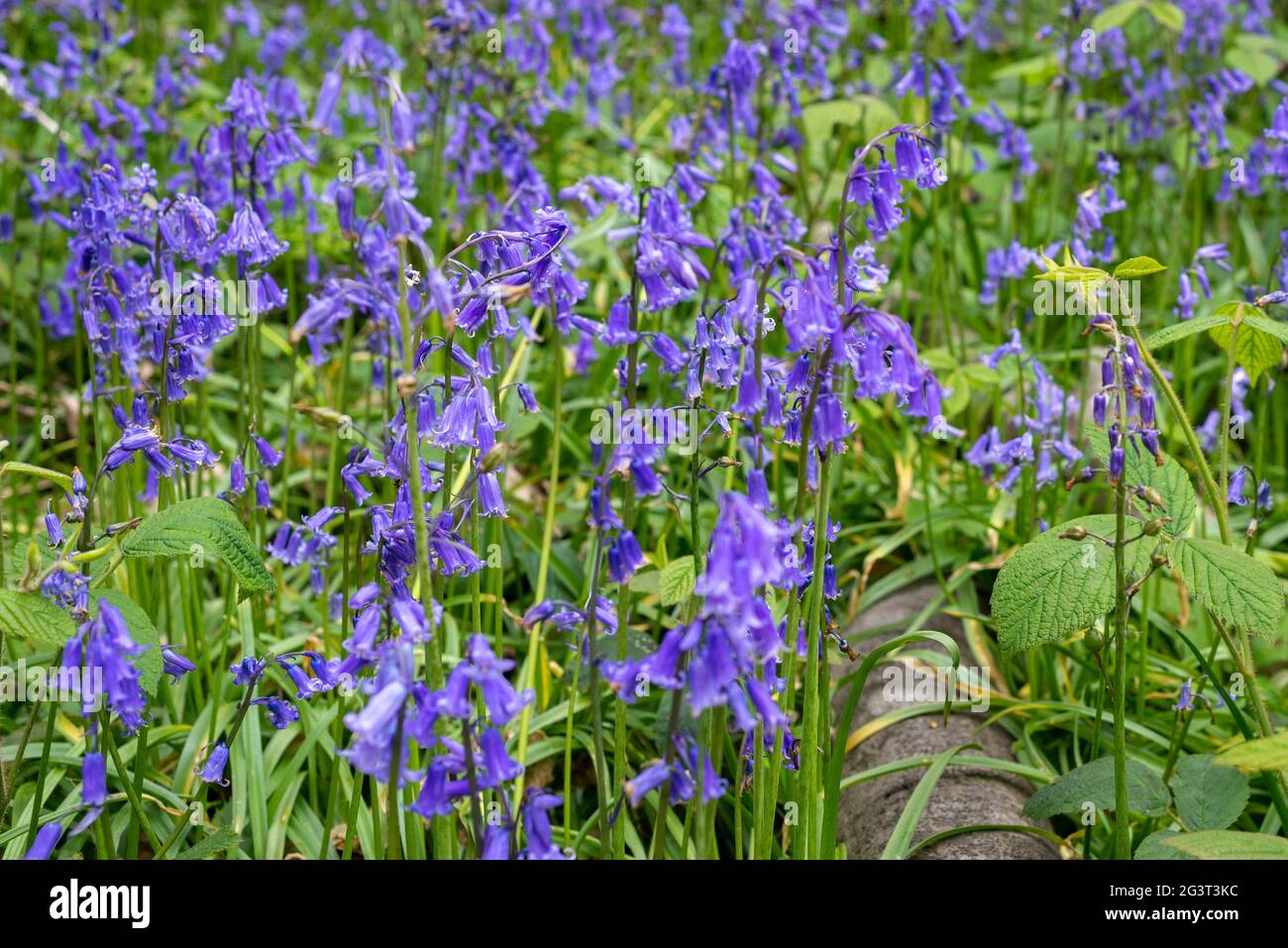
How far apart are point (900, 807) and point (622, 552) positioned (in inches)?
54.2

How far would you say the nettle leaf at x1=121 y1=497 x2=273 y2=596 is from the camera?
2617 millimetres

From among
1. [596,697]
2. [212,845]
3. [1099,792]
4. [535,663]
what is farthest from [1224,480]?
[212,845]

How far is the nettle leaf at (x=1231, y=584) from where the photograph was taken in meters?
2.60

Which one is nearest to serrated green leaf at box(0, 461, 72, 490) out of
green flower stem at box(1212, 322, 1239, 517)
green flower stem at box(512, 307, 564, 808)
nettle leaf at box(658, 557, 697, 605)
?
green flower stem at box(512, 307, 564, 808)

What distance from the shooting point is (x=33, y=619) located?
2457 mm

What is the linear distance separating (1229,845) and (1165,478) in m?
0.84

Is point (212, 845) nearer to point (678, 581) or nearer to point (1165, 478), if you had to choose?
point (678, 581)

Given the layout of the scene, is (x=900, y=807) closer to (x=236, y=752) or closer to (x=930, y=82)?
(x=236, y=752)

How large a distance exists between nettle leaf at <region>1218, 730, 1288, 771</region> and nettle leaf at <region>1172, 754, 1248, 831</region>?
47 cm

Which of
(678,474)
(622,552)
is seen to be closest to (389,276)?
(622,552)

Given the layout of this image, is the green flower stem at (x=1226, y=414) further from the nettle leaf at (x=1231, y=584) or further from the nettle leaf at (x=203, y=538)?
the nettle leaf at (x=203, y=538)
